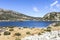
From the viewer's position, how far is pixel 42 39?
81.0ft

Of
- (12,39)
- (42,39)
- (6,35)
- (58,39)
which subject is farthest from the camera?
(6,35)

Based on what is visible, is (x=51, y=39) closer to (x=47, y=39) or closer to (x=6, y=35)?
(x=47, y=39)

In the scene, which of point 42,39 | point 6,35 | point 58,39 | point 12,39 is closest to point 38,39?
point 42,39

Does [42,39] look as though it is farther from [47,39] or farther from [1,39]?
[1,39]

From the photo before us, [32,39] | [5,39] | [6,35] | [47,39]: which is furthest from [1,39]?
[47,39]

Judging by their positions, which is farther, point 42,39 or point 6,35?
point 6,35

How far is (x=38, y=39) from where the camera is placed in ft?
82.2

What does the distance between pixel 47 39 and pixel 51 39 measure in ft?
2.14

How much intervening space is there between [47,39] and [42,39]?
829mm

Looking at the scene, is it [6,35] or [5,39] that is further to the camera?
[6,35]

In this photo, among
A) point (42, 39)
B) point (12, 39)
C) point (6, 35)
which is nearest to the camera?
point (42, 39)

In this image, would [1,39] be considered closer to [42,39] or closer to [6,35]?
[6,35]

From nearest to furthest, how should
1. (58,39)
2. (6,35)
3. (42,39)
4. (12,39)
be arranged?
(58,39) → (42,39) → (12,39) → (6,35)

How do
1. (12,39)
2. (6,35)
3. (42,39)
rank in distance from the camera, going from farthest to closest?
(6,35)
(12,39)
(42,39)
